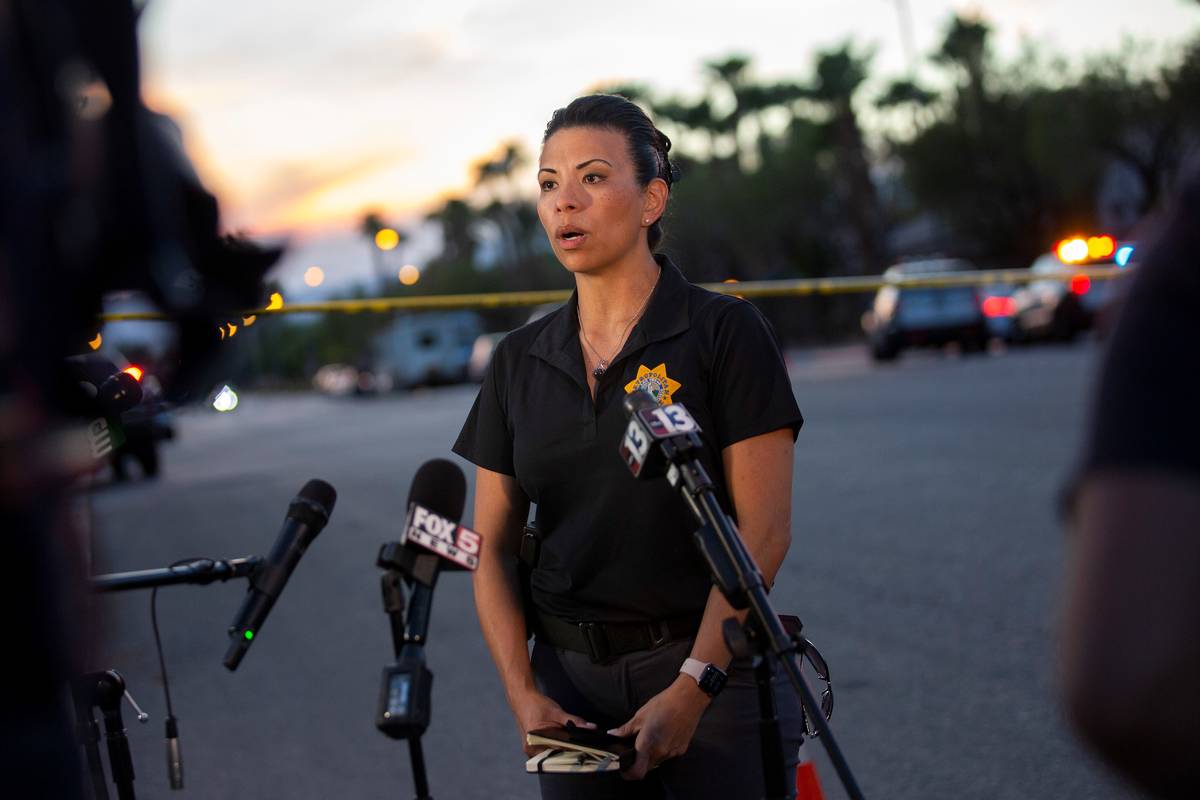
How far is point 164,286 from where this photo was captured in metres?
1.80

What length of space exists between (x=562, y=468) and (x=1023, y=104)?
54.9 m

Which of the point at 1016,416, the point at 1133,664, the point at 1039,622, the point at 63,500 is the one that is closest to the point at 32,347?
the point at 63,500

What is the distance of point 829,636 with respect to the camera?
Answer: 7.62m

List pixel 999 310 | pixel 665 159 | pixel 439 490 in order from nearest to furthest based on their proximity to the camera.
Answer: pixel 439 490 < pixel 665 159 < pixel 999 310

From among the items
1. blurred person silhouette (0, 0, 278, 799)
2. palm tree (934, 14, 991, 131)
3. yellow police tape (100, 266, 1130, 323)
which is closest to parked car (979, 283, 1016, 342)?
yellow police tape (100, 266, 1130, 323)

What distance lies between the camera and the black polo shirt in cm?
304

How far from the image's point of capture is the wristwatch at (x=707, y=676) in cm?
291

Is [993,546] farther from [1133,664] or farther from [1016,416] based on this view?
[1133,664]

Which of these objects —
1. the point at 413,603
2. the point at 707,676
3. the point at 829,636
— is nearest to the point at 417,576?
the point at 413,603

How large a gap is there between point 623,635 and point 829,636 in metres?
4.70

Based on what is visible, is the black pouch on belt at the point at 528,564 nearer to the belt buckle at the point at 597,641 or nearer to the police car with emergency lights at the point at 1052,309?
the belt buckle at the point at 597,641

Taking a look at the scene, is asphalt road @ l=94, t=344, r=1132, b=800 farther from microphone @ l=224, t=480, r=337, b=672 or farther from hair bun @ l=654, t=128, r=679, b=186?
hair bun @ l=654, t=128, r=679, b=186

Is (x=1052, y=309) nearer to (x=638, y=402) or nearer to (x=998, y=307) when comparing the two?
(x=998, y=307)

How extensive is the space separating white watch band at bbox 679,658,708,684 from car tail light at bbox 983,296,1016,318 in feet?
89.3
